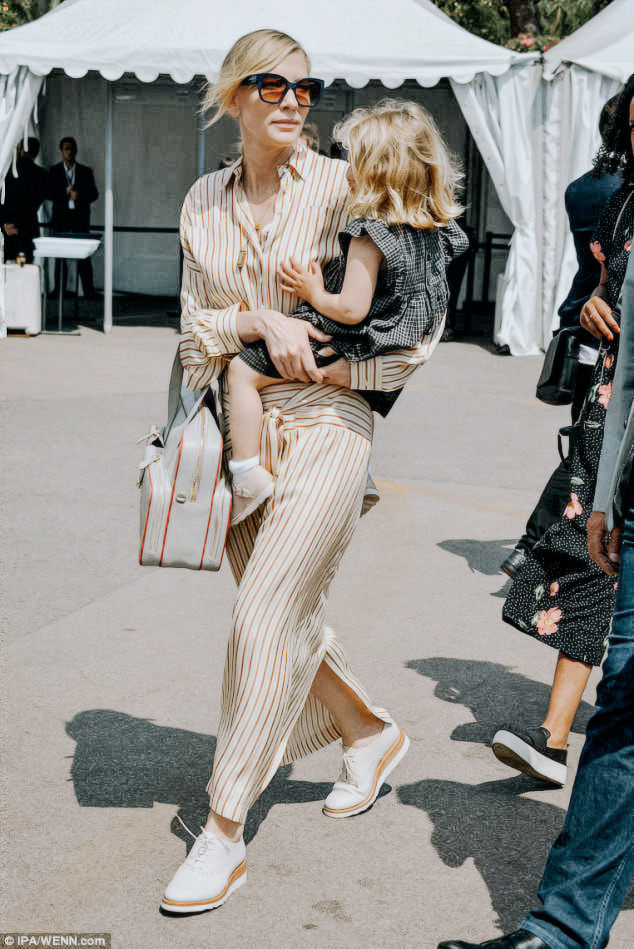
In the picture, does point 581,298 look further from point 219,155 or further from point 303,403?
point 219,155

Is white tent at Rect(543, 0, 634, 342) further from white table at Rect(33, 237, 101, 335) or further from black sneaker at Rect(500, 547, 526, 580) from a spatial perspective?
black sneaker at Rect(500, 547, 526, 580)

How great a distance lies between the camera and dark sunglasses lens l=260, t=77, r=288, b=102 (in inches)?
122

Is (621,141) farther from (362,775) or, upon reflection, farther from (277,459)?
(362,775)

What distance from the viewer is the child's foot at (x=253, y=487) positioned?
311cm

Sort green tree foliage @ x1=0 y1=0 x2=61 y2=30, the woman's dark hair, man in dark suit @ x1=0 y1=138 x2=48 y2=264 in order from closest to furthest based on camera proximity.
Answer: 1. the woman's dark hair
2. man in dark suit @ x1=0 y1=138 x2=48 y2=264
3. green tree foliage @ x1=0 y1=0 x2=61 y2=30

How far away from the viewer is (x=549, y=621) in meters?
3.76

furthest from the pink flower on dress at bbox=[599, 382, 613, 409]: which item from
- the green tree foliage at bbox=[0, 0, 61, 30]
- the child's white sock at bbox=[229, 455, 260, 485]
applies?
the green tree foliage at bbox=[0, 0, 61, 30]

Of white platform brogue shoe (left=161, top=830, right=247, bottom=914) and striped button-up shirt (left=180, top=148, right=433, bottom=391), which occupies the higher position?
striped button-up shirt (left=180, top=148, right=433, bottom=391)

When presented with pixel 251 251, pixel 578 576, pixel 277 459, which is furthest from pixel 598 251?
pixel 277 459

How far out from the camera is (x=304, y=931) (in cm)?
285

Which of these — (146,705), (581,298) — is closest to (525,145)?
(581,298)

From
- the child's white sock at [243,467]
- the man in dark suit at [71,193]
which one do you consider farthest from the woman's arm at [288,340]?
the man in dark suit at [71,193]

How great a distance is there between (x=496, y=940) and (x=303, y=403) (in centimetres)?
130

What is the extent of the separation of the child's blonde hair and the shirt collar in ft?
0.62
